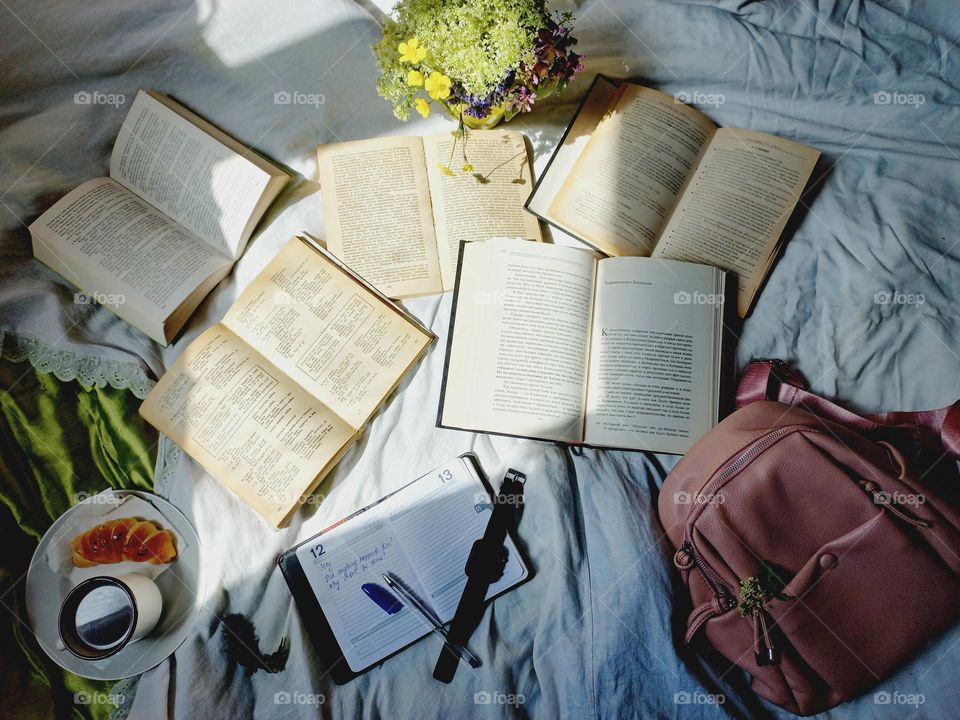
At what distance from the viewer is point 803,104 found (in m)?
1.11

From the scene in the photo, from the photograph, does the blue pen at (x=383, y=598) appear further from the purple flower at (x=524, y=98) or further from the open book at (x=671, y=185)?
the purple flower at (x=524, y=98)

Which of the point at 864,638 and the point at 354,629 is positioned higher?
the point at 864,638

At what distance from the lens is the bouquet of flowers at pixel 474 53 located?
877 millimetres

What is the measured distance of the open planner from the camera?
35.3 inches

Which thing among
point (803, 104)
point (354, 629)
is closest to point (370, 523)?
point (354, 629)

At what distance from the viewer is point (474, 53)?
0.88 meters

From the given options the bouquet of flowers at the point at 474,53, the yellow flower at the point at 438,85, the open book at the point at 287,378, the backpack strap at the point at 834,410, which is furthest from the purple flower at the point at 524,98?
the backpack strap at the point at 834,410

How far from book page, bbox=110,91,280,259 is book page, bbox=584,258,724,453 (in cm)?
62

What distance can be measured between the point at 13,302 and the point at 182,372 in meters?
0.31

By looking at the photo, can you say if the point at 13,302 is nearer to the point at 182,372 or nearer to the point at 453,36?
the point at 182,372

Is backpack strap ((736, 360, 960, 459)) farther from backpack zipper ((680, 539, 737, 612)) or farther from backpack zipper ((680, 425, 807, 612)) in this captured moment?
backpack zipper ((680, 539, 737, 612))

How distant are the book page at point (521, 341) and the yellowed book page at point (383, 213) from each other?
0.11m

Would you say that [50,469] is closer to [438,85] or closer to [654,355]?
[438,85]

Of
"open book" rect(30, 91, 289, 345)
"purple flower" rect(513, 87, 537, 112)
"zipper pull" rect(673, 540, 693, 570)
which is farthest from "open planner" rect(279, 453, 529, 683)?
"purple flower" rect(513, 87, 537, 112)
